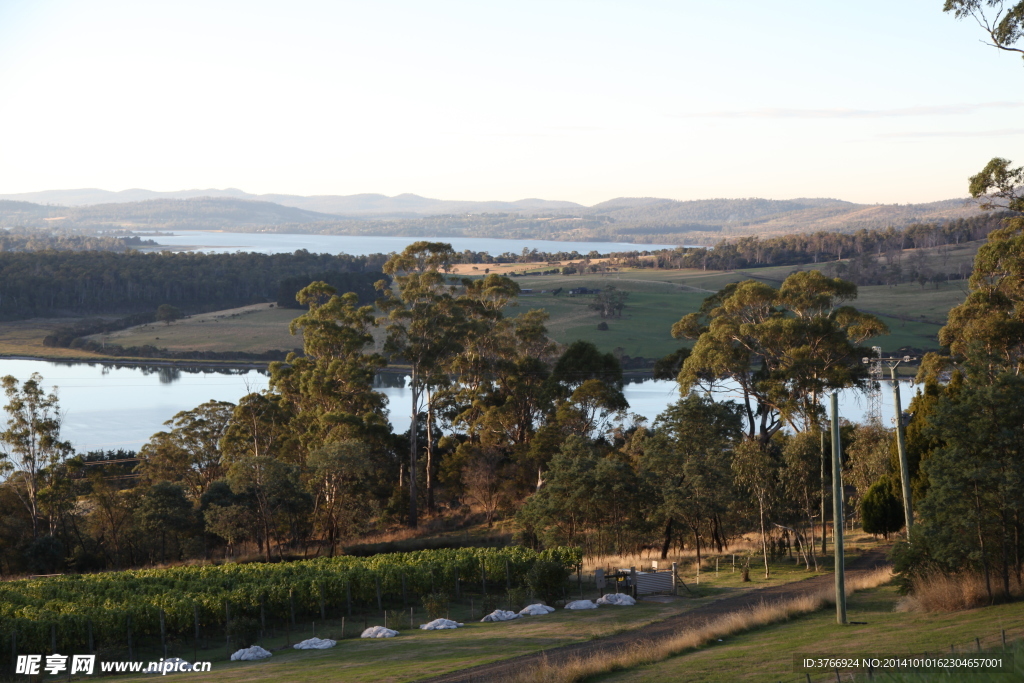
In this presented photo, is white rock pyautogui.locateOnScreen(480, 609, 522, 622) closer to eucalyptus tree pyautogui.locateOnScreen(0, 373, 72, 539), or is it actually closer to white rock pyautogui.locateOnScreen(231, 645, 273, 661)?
white rock pyautogui.locateOnScreen(231, 645, 273, 661)

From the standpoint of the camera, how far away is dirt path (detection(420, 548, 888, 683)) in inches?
660

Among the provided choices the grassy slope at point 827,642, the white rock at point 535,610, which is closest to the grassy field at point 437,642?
the white rock at point 535,610

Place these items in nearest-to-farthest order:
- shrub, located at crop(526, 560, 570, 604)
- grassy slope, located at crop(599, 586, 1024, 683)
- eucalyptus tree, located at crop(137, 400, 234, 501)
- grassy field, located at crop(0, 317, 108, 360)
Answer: grassy slope, located at crop(599, 586, 1024, 683) < shrub, located at crop(526, 560, 570, 604) < eucalyptus tree, located at crop(137, 400, 234, 501) < grassy field, located at crop(0, 317, 108, 360)

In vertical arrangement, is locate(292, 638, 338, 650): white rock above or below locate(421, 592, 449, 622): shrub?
above

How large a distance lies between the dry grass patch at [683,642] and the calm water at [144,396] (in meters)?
40.1

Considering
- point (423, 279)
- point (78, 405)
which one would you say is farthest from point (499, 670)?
point (78, 405)

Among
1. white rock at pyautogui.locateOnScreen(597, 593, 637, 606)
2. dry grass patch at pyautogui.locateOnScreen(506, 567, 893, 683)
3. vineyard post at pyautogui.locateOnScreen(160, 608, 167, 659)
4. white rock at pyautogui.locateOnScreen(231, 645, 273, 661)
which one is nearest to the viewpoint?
dry grass patch at pyautogui.locateOnScreen(506, 567, 893, 683)

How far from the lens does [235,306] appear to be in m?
147

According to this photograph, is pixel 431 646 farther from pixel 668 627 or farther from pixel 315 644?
pixel 668 627

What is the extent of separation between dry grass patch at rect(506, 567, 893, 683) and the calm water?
132 feet

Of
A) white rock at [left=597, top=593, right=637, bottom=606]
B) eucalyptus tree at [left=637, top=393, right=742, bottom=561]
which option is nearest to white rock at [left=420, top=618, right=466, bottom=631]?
white rock at [left=597, top=593, right=637, bottom=606]

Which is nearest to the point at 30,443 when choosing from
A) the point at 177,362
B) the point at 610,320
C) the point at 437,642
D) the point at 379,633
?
the point at 379,633

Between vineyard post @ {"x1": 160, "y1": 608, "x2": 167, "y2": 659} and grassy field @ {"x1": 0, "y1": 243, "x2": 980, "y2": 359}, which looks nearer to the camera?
vineyard post @ {"x1": 160, "y1": 608, "x2": 167, "y2": 659}

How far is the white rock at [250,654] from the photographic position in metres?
20.6
